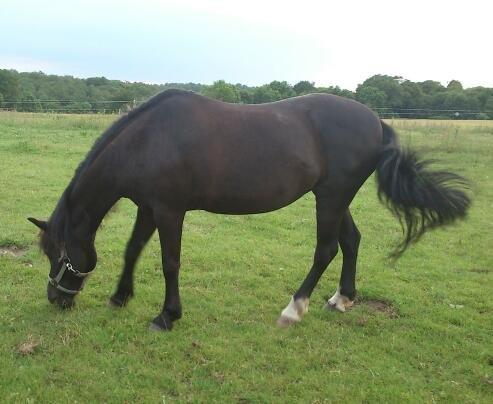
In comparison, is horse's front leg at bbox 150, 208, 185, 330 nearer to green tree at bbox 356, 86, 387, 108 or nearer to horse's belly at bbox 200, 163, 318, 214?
horse's belly at bbox 200, 163, 318, 214

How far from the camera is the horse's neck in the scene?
4.02 meters

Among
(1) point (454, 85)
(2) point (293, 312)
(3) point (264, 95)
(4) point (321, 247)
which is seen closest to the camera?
(2) point (293, 312)

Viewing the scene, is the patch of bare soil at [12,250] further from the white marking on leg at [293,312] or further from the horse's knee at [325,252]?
the horse's knee at [325,252]

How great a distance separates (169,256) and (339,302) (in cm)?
183

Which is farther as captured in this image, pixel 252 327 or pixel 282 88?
pixel 282 88

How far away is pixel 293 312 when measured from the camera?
438 centimetres

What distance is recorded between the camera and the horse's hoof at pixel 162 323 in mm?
4113

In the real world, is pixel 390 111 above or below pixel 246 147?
above

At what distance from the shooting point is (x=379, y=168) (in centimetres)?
438

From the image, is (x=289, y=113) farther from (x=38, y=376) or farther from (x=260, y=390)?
(x=38, y=376)

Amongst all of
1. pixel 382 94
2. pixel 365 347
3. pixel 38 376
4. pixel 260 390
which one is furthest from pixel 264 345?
pixel 382 94

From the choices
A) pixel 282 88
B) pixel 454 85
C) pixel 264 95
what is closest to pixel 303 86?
pixel 282 88

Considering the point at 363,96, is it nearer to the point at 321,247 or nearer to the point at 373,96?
the point at 373,96

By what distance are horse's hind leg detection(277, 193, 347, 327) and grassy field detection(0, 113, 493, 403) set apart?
0.15 metres
